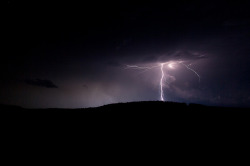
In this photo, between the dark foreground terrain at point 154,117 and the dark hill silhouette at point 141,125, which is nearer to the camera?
the dark hill silhouette at point 141,125

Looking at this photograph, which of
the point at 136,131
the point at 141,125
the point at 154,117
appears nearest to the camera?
the point at 136,131

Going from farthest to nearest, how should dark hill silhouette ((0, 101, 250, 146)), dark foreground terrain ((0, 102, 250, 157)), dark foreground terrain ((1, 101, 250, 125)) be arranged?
dark foreground terrain ((1, 101, 250, 125)) < dark hill silhouette ((0, 101, 250, 146)) < dark foreground terrain ((0, 102, 250, 157))

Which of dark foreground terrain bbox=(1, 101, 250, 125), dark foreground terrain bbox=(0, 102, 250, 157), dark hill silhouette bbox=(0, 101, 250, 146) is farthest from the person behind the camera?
dark foreground terrain bbox=(1, 101, 250, 125)

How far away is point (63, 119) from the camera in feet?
23.5

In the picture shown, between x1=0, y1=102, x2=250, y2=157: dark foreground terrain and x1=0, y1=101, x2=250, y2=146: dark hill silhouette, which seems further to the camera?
x1=0, y1=101, x2=250, y2=146: dark hill silhouette

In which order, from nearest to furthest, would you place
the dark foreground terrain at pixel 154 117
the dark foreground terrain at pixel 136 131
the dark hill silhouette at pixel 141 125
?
the dark foreground terrain at pixel 136 131 < the dark hill silhouette at pixel 141 125 < the dark foreground terrain at pixel 154 117

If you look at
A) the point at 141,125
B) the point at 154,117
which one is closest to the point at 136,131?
the point at 141,125

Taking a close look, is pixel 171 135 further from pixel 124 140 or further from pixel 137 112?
pixel 137 112

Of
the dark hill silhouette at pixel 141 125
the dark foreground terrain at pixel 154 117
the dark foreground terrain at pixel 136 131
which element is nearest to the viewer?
the dark foreground terrain at pixel 136 131

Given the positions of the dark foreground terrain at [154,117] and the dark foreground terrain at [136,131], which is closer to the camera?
the dark foreground terrain at [136,131]

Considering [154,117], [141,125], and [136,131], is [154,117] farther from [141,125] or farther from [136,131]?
[136,131]

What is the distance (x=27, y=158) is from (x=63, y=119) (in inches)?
124

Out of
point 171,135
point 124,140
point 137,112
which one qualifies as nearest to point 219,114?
point 171,135

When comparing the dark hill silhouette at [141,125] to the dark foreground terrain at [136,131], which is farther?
the dark hill silhouette at [141,125]
